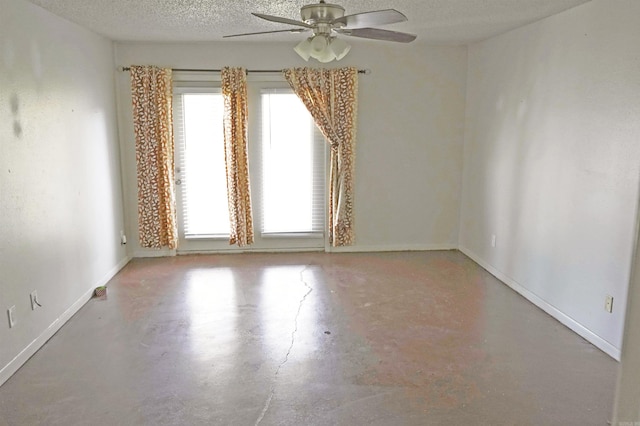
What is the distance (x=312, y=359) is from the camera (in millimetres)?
3010

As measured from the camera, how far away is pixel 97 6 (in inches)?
131

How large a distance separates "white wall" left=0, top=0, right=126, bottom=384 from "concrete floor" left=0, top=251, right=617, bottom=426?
25 centimetres

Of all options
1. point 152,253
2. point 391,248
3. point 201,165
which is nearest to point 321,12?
point 201,165

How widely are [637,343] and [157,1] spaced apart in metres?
3.39

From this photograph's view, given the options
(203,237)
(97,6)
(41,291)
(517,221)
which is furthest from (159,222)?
(517,221)

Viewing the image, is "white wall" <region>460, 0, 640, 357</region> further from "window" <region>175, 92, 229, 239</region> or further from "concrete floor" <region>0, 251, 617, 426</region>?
"window" <region>175, 92, 229, 239</region>

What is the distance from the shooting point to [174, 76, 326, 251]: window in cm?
517

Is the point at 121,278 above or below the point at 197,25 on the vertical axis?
below

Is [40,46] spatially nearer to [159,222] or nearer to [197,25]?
[197,25]

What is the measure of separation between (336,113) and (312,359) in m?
3.01

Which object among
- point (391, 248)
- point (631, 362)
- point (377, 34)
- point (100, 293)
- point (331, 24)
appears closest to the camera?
point (631, 362)

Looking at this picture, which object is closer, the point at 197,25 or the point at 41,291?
the point at 41,291

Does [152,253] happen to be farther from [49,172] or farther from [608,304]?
[608,304]

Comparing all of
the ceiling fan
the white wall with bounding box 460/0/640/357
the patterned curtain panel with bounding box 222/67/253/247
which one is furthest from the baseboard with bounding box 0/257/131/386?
the white wall with bounding box 460/0/640/357
